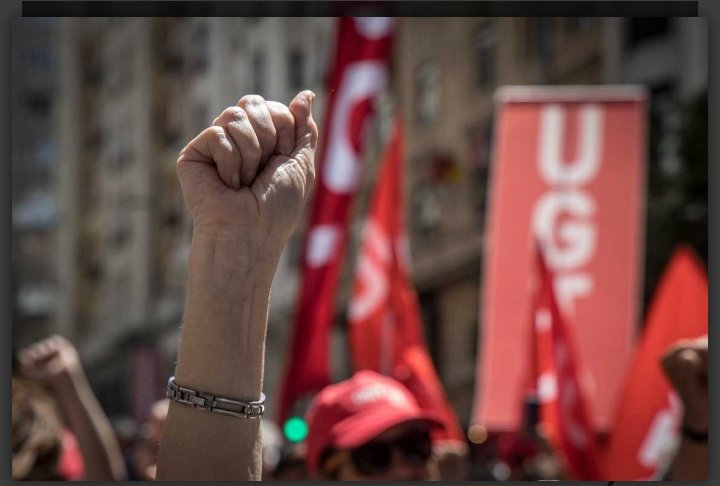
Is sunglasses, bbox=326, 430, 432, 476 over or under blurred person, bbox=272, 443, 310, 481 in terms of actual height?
over

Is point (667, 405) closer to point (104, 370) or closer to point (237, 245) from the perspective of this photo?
point (237, 245)

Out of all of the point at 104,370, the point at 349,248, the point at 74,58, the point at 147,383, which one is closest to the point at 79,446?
the point at 349,248

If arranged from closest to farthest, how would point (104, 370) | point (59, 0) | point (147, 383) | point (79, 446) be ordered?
point (59, 0) < point (79, 446) < point (147, 383) < point (104, 370)

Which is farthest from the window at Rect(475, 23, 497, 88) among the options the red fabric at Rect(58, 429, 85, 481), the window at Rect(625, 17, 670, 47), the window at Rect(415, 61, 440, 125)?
the red fabric at Rect(58, 429, 85, 481)

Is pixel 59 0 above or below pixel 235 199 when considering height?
above

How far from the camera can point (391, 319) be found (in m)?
6.23

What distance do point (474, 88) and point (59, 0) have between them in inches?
702

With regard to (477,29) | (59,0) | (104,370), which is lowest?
(104,370)

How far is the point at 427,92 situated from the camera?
69.0ft

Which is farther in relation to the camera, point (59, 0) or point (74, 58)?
point (74, 58)

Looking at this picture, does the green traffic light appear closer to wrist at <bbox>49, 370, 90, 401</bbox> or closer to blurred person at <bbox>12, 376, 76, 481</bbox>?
wrist at <bbox>49, 370, 90, 401</bbox>

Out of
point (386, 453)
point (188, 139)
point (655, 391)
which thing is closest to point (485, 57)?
Answer: point (188, 139)

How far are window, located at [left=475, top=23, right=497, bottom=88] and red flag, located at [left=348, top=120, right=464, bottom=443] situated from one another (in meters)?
12.9

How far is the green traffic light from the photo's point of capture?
15.3ft
